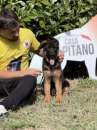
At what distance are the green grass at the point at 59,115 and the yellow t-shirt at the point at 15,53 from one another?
0.55 metres

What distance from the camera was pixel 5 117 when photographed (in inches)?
234

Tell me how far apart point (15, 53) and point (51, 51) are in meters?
0.51

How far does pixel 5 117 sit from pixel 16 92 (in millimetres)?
394

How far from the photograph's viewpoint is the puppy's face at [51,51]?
6.37 m

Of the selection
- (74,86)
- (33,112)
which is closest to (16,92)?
(33,112)

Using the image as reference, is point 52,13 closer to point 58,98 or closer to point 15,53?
point 15,53

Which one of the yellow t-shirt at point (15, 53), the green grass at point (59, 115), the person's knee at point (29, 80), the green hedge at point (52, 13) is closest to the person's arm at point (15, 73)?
the person's knee at point (29, 80)

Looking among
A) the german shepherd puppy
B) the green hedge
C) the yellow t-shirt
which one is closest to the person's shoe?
the yellow t-shirt

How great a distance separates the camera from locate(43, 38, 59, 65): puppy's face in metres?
6.37

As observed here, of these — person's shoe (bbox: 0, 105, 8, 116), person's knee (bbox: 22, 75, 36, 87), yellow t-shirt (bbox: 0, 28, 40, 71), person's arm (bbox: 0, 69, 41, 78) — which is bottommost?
person's shoe (bbox: 0, 105, 8, 116)

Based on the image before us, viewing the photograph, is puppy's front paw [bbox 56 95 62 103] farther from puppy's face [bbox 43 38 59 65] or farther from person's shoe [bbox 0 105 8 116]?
person's shoe [bbox 0 105 8 116]

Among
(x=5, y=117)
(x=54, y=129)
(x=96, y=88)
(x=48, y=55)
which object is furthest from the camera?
(x=96, y=88)

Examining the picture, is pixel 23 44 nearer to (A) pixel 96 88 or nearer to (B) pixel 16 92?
(B) pixel 16 92

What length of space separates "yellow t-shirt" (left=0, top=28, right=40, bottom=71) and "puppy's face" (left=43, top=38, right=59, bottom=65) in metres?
0.33
